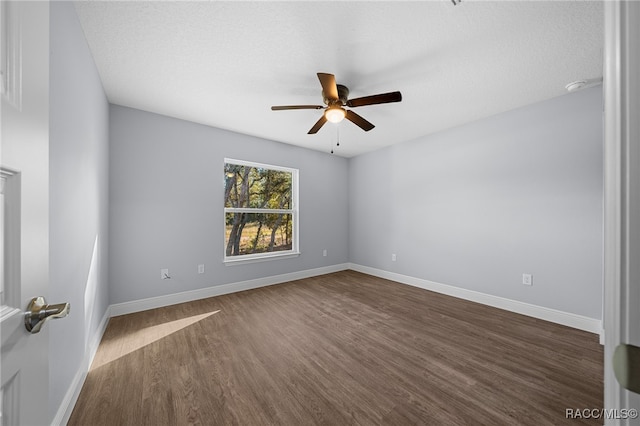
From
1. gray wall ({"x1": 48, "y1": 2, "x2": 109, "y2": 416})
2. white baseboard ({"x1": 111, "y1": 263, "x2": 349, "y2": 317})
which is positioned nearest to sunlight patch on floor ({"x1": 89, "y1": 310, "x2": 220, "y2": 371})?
gray wall ({"x1": 48, "y1": 2, "x2": 109, "y2": 416})

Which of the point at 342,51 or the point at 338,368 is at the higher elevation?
the point at 342,51

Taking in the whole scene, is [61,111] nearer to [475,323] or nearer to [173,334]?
[173,334]

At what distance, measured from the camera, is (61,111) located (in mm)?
1351

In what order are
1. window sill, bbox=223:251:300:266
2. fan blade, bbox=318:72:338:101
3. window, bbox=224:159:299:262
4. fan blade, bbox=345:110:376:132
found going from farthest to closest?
window, bbox=224:159:299:262 < window sill, bbox=223:251:300:266 < fan blade, bbox=345:110:376:132 < fan blade, bbox=318:72:338:101

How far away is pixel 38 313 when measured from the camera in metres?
0.55

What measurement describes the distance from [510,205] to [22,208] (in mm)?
3874

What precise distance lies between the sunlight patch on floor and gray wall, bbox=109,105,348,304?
68 centimetres

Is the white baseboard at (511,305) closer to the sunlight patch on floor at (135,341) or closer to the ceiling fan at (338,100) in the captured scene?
the ceiling fan at (338,100)

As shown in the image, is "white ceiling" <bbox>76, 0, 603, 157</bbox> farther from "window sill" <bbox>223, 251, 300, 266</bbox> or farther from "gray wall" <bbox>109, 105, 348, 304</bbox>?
"window sill" <bbox>223, 251, 300, 266</bbox>

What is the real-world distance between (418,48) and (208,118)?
2592 millimetres

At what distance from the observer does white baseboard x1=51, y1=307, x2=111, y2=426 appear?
52.3 inches

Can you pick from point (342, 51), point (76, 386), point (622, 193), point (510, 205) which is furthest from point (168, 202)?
point (510, 205)

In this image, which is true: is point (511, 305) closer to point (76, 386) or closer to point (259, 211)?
point (259, 211)

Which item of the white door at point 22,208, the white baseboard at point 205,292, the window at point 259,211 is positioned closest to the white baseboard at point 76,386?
the white baseboard at point 205,292
